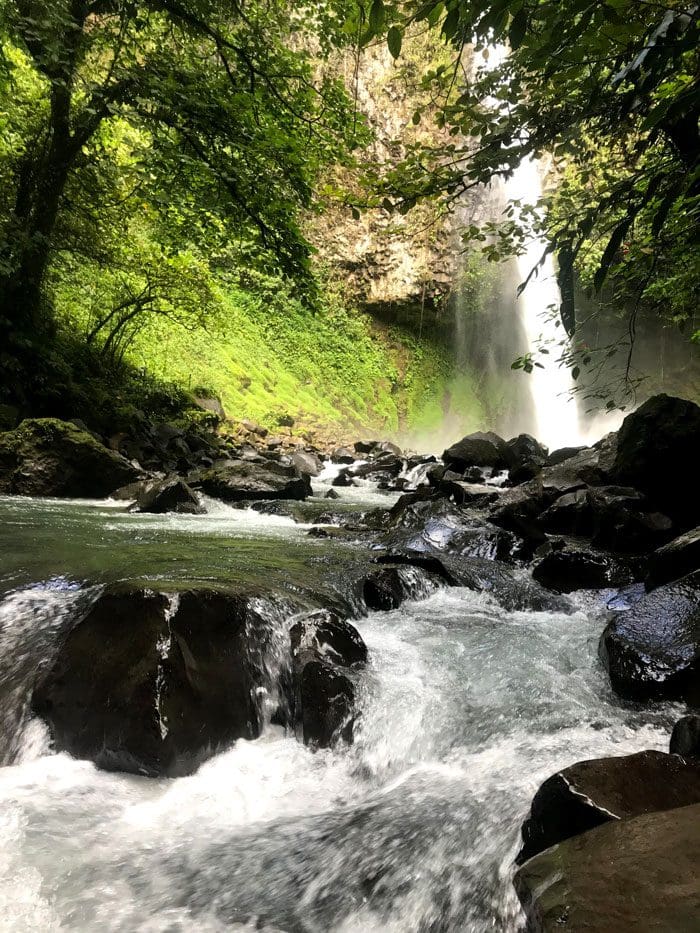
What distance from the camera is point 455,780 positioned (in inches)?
102

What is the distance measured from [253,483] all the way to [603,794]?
Answer: 8.56 metres

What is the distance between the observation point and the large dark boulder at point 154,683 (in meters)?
2.57

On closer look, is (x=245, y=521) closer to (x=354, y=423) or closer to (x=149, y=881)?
(x=149, y=881)

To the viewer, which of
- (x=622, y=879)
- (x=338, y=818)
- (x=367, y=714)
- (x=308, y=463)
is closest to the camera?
(x=622, y=879)

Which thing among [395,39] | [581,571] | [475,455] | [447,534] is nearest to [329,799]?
[395,39]

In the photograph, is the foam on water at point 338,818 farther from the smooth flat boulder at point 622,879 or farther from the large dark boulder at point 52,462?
the large dark boulder at point 52,462

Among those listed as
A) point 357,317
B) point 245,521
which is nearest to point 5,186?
point 245,521

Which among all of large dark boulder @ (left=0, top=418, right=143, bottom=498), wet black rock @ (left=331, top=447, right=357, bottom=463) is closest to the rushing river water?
large dark boulder @ (left=0, top=418, right=143, bottom=498)

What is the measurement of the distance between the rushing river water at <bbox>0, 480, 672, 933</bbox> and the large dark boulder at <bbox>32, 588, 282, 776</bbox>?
0.32 ft

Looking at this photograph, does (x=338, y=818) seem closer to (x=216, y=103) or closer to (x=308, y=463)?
(x=216, y=103)

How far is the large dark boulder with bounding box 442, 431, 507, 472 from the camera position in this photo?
13.8m

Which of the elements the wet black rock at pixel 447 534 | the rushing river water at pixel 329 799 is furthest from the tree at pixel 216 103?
the rushing river water at pixel 329 799

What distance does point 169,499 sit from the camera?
812 centimetres

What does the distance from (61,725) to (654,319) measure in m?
28.9
